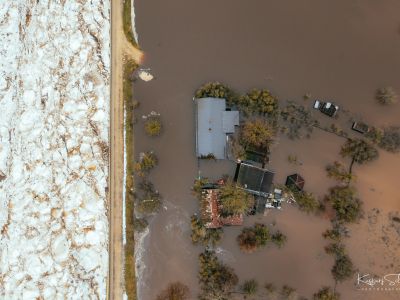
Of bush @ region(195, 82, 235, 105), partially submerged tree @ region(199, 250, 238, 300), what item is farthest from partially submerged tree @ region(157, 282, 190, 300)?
bush @ region(195, 82, 235, 105)

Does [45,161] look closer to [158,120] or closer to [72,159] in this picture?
[72,159]

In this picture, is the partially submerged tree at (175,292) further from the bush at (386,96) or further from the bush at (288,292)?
the bush at (386,96)

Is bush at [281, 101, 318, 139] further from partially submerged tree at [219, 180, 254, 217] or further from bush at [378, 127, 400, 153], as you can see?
partially submerged tree at [219, 180, 254, 217]

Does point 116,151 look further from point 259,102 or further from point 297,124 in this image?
point 297,124

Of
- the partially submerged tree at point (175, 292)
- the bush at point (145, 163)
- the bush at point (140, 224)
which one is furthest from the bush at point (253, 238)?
the bush at point (145, 163)

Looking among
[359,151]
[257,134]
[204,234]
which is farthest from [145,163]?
[359,151]

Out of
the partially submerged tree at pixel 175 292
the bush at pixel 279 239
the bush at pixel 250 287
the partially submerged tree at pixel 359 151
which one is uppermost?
the partially submerged tree at pixel 359 151

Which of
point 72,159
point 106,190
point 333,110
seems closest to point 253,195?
point 333,110
